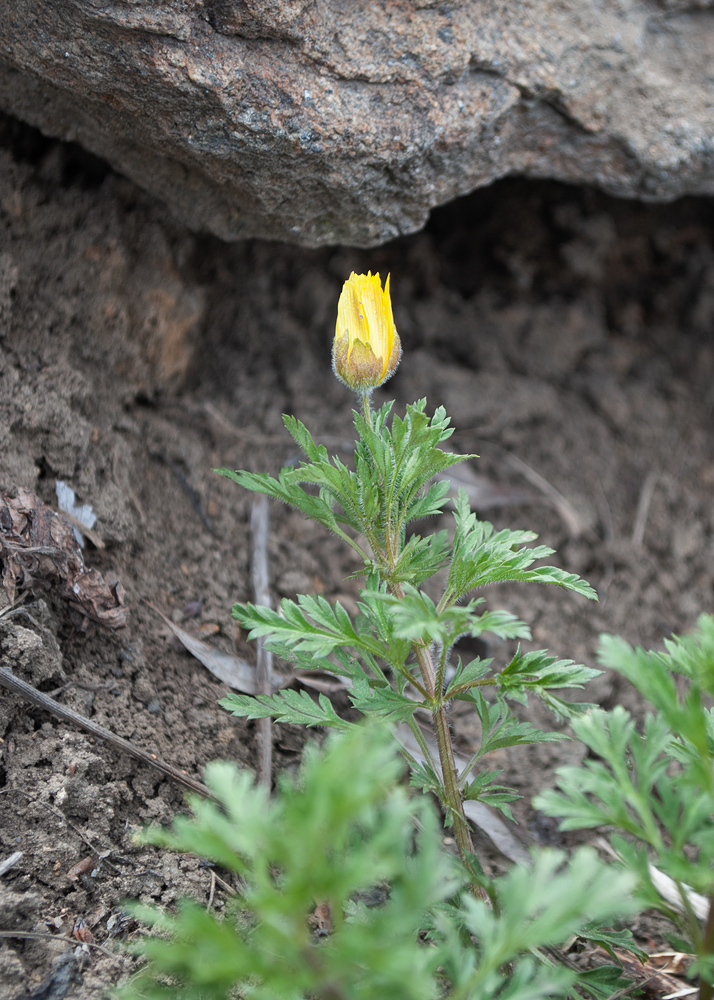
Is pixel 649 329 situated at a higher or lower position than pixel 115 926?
higher

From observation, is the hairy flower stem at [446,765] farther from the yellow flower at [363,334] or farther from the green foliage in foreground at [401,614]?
the yellow flower at [363,334]

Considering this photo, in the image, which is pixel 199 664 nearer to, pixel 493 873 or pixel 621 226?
pixel 493 873

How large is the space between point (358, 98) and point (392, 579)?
1.31 m

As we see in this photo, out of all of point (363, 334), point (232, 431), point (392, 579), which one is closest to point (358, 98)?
point (363, 334)

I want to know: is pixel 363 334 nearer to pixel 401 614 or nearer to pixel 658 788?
pixel 401 614

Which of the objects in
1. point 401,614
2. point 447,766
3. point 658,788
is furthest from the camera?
point 447,766

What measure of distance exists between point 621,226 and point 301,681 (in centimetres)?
242

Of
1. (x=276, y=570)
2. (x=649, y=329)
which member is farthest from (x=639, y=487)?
(x=276, y=570)

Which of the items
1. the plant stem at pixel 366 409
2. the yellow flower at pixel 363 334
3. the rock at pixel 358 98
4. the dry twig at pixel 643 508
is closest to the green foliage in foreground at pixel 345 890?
the plant stem at pixel 366 409

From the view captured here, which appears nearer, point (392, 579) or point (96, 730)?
point (392, 579)

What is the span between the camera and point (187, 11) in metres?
1.95

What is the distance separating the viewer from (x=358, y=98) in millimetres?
2182

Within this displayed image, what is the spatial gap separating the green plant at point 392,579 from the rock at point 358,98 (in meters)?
0.67

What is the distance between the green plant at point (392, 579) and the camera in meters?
1.70
